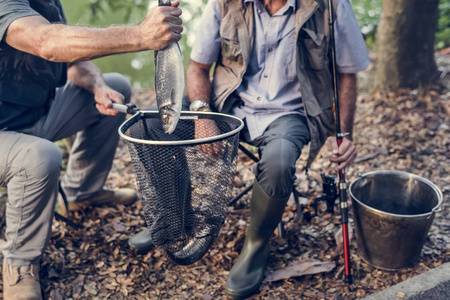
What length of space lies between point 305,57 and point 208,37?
0.61 m

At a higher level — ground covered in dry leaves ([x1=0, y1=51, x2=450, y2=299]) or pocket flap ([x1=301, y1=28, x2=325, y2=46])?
pocket flap ([x1=301, y1=28, x2=325, y2=46])

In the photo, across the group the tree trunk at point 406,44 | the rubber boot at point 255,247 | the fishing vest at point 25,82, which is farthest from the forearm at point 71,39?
the tree trunk at point 406,44

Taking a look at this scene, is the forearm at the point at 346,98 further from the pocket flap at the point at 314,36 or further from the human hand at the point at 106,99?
the human hand at the point at 106,99

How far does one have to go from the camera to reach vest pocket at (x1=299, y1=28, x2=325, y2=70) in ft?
9.17

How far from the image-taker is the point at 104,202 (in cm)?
358

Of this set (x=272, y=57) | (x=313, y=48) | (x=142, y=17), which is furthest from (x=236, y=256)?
(x=142, y=17)

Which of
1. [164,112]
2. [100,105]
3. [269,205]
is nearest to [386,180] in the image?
[269,205]

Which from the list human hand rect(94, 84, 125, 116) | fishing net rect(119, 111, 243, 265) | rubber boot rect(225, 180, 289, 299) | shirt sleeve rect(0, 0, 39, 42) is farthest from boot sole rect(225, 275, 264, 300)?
shirt sleeve rect(0, 0, 39, 42)

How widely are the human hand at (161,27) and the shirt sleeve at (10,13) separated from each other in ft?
2.24

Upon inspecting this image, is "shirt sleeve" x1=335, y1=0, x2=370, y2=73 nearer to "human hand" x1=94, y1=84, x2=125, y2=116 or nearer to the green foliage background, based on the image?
"human hand" x1=94, y1=84, x2=125, y2=116

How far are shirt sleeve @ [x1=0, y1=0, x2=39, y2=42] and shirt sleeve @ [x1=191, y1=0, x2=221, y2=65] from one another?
3.27 feet

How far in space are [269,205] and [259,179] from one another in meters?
0.15

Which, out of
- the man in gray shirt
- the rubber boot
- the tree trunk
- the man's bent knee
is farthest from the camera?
the tree trunk

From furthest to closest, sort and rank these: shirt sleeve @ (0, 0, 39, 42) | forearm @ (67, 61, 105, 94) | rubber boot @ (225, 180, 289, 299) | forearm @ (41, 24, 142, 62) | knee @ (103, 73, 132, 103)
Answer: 1. knee @ (103, 73, 132, 103)
2. forearm @ (67, 61, 105, 94)
3. rubber boot @ (225, 180, 289, 299)
4. shirt sleeve @ (0, 0, 39, 42)
5. forearm @ (41, 24, 142, 62)
